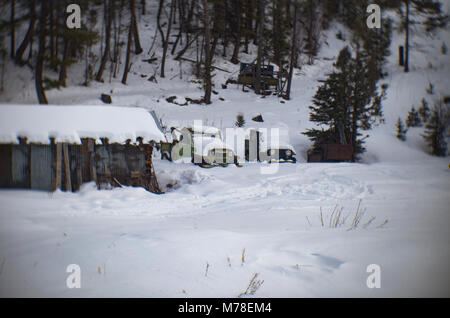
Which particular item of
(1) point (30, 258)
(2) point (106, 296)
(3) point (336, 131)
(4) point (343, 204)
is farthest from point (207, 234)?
(3) point (336, 131)

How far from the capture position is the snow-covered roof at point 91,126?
6.09 metres

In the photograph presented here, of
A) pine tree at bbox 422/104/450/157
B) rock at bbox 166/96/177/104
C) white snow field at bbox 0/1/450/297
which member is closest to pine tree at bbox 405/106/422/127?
pine tree at bbox 422/104/450/157

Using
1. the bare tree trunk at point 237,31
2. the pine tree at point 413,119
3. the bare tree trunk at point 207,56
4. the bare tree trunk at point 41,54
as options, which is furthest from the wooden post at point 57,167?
the bare tree trunk at point 237,31

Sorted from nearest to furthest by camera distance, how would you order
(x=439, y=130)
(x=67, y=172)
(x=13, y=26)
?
(x=13, y=26), (x=67, y=172), (x=439, y=130)

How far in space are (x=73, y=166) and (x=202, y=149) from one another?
494 cm

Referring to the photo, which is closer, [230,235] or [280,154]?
[230,235]

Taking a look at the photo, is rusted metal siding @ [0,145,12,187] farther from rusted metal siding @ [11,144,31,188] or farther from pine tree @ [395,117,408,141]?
pine tree @ [395,117,408,141]

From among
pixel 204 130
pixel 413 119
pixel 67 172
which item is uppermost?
pixel 413 119

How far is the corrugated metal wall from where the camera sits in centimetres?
701

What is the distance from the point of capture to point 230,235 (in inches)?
145

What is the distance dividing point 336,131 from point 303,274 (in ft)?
40.0

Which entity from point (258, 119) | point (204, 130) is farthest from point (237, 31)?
point (204, 130)

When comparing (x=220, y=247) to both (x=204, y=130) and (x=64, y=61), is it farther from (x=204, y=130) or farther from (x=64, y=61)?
(x=204, y=130)

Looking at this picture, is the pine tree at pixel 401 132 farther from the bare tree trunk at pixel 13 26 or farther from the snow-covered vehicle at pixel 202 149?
the bare tree trunk at pixel 13 26
